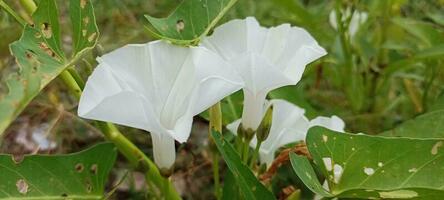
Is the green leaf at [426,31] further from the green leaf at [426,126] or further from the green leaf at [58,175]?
the green leaf at [58,175]

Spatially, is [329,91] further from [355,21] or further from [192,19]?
[192,19]

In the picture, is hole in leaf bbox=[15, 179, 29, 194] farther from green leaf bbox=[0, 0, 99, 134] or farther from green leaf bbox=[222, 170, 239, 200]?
green leaf bbox=[222, 170, 239, 200]

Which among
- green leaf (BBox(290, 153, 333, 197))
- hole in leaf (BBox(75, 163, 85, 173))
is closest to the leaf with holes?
green leaf (BBox(290, 153, 333, 197))

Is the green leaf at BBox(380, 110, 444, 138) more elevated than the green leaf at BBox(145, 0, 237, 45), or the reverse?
the green leaf at BBox(145, 0, 237, 45)

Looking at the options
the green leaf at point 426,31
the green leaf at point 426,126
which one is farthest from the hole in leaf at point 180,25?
the green leaf at point 426,31

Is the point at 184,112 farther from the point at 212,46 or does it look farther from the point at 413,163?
the point at 413,163

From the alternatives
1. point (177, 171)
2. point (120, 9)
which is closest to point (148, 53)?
point (177, 171)
